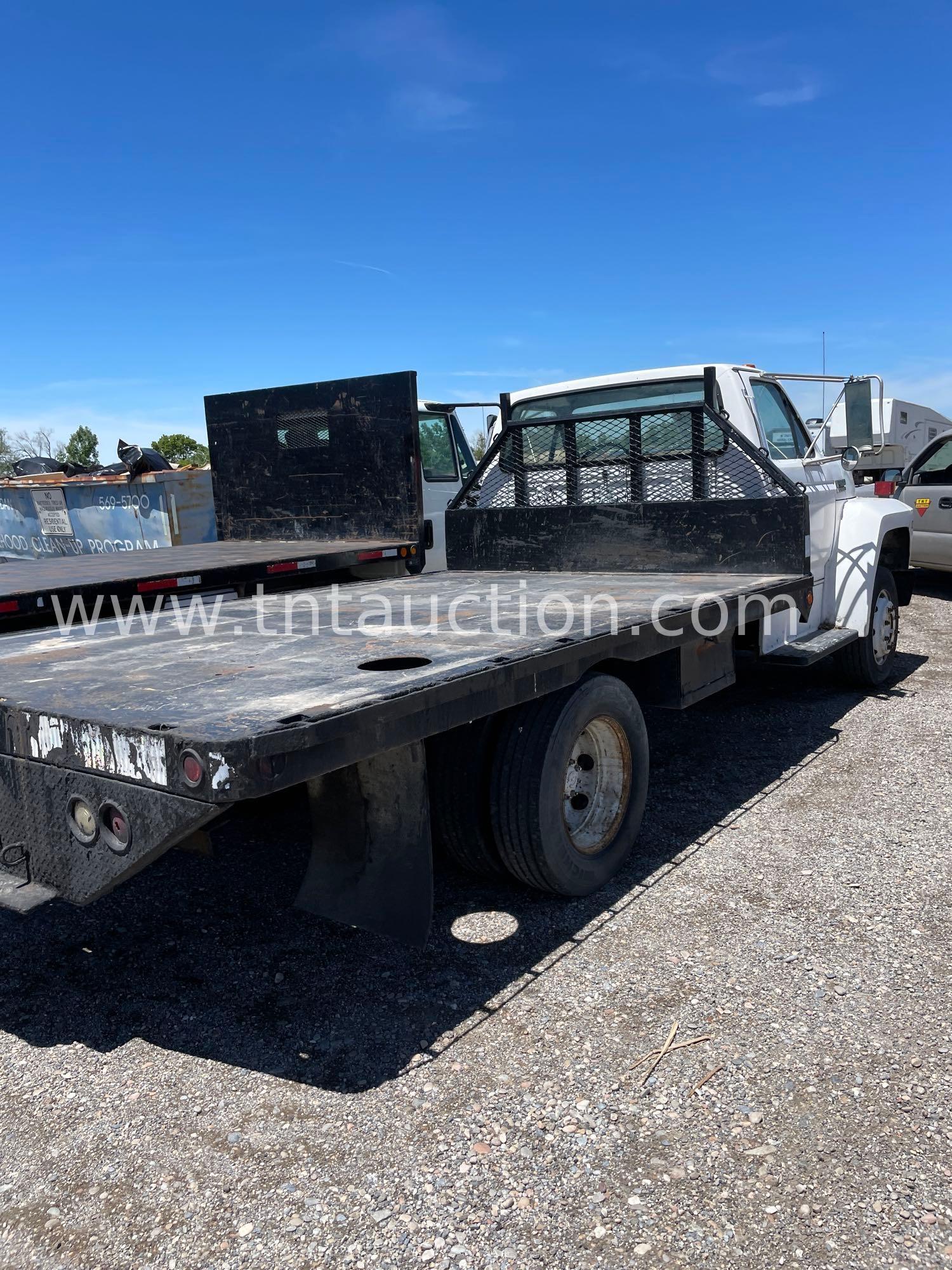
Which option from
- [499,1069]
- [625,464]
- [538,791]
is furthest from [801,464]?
[499,1069]

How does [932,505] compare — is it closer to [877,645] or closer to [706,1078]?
[877,645]

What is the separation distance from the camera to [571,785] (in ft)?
12.8

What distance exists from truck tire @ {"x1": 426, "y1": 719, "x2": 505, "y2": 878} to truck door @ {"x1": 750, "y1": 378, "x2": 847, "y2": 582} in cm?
324

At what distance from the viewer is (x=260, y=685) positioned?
9.80 feet

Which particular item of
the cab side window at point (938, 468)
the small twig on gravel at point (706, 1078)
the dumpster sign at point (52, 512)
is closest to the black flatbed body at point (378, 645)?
the small twig on gravel at point (706, 1078)

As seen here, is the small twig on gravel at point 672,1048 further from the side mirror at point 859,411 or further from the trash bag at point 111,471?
the trash bag at point 111,471

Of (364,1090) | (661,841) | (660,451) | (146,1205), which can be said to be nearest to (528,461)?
(660,451)

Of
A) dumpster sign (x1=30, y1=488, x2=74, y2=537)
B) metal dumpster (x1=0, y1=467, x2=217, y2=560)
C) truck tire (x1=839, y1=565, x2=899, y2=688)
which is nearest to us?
truck tire (x1=839, y1=565, x2=899, y2=688)

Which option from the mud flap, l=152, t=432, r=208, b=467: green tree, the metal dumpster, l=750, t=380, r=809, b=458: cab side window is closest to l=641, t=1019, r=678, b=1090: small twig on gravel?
the mud flap

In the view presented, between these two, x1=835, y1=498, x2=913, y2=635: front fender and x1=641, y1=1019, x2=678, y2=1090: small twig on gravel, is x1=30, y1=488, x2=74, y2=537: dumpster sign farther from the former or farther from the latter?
x1=641, y1=1019, x2=678, y2=1090: small twig on gravel

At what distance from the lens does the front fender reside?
6.60 metres

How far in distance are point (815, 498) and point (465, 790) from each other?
12.1 feet

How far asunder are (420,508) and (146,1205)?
211 inches

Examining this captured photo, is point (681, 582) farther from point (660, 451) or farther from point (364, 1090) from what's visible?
point (364, 1090)
